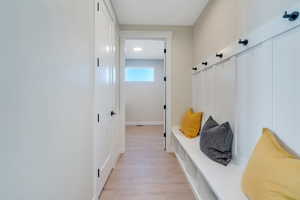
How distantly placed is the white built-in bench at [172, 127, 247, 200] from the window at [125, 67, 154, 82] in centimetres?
497

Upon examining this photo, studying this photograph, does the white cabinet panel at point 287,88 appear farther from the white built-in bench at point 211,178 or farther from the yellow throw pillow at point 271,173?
the white built-in bench at point 211,178

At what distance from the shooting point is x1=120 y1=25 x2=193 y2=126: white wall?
3914 millimetres

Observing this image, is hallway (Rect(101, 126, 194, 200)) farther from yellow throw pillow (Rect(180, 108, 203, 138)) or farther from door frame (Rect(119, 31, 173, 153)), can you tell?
yellow throw pillow (Rect(180, 108, 203, 138))

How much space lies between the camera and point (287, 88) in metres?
1.23

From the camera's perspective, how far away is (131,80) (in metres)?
7.49

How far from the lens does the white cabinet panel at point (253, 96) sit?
1.44 meters

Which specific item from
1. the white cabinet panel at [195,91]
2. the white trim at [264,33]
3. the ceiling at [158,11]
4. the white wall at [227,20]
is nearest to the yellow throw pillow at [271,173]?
the white trim at [264,33]

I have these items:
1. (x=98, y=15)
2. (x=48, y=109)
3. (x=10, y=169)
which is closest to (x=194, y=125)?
(x=98, y=15)

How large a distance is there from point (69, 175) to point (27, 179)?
51cm

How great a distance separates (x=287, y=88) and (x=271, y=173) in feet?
1.74

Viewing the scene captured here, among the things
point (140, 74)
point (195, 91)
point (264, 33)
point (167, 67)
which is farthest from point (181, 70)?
point (140, 74)

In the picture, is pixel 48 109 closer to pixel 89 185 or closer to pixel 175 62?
pixel 89 185

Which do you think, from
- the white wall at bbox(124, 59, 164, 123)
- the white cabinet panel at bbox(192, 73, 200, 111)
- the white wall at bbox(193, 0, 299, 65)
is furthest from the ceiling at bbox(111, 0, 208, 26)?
the white wall at bbox(124, 59, 164, 123)

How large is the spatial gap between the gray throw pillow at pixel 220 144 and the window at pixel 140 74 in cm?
549
